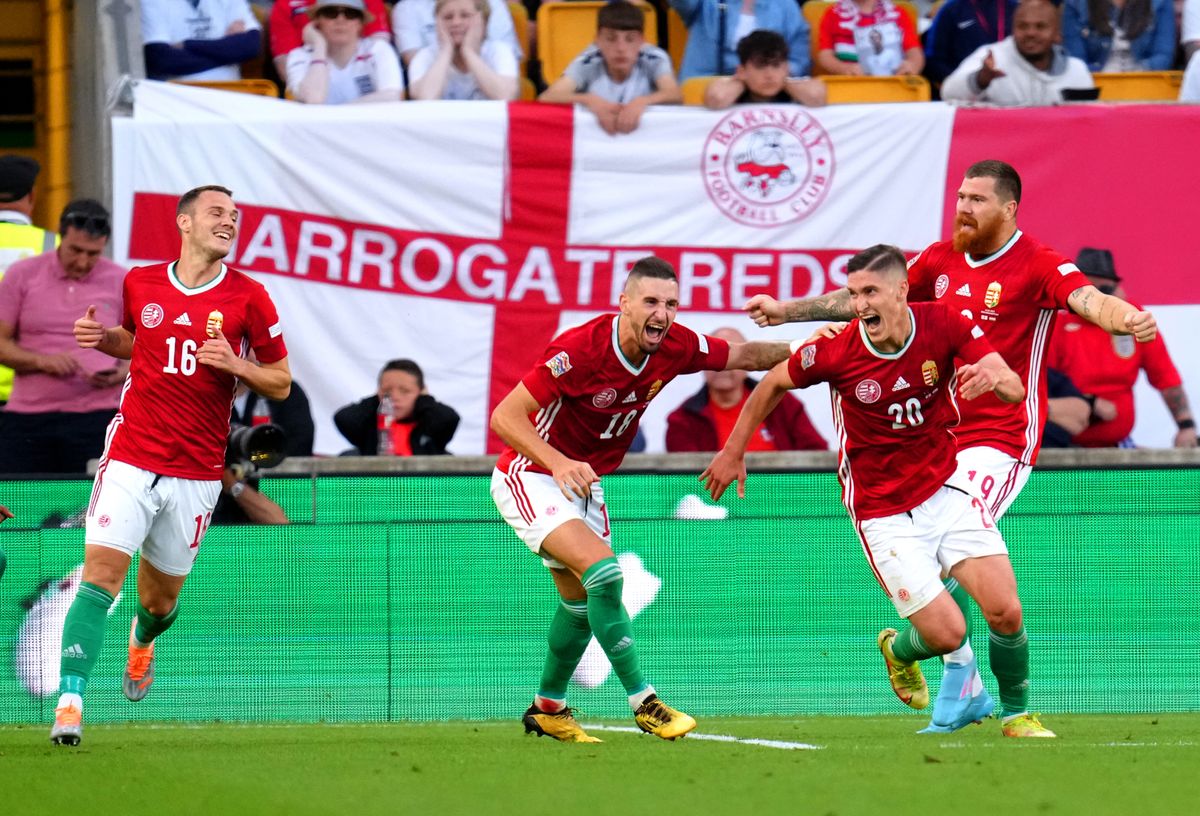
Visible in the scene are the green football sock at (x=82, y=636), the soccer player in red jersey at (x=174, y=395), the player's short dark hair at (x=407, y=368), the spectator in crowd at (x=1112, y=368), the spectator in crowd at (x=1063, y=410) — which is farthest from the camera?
the spectator in crowd at (x=1112, y=368)

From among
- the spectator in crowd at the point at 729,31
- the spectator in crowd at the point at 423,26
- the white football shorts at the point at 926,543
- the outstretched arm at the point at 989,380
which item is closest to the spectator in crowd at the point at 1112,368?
the spectator in crowd at the point at 729,31

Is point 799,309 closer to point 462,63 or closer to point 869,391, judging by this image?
point 869,391

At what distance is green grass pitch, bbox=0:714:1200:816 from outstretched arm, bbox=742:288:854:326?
1.87m

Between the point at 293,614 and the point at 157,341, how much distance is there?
2.62m

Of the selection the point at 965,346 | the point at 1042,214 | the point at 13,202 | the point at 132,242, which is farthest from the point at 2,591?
the point at 1042,214

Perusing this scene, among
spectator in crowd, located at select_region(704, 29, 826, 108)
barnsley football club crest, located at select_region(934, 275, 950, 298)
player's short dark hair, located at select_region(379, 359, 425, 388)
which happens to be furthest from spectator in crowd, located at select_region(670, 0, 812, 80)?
barnsley football club crest, located at select_region(934, 275, 950, 298)

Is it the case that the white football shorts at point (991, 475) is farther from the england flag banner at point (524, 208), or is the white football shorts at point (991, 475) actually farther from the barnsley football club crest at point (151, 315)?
the england flag banner at point (524, 208)

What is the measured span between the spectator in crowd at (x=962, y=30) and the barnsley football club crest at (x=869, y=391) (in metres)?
6.89

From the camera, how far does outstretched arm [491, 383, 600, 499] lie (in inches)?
303

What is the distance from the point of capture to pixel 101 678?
1018cm

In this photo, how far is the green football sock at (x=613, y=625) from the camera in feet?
25.8

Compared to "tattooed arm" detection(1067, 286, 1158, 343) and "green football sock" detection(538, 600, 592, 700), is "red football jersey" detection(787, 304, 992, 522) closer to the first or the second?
"tattooed arm" detection(1067, 286, 1158, 343)

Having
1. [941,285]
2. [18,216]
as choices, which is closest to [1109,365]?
[941,285]

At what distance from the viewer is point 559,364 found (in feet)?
26.3
